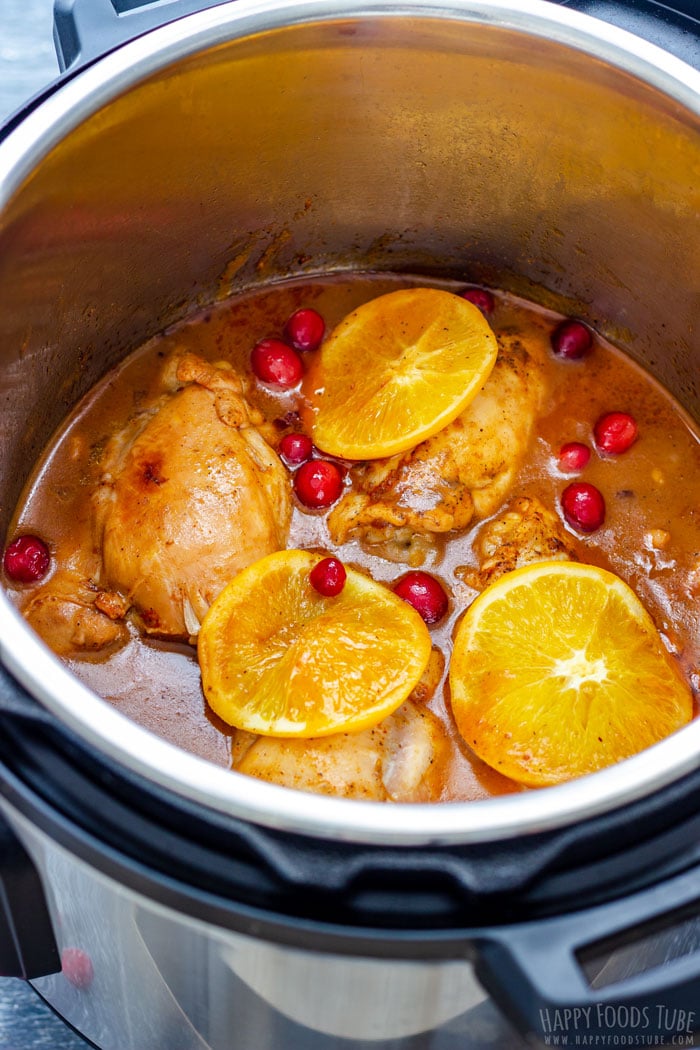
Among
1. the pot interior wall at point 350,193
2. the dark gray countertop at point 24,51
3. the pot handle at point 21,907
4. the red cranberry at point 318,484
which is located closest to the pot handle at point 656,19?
the pot interior wall at point 350,193

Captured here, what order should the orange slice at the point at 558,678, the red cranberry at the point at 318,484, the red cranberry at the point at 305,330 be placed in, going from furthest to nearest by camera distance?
the red cranberry at the point at 305,330
the red cranberry at the point at 318,484
the orange slice at the point at 558,678

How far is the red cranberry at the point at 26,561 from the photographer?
2.44m

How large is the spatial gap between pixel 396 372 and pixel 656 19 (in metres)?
0.99

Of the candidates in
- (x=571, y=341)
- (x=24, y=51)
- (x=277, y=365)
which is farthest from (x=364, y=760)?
(x=24, y=51)

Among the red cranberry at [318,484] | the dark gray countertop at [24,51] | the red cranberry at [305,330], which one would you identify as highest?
the dark gray countertop at [24,51]

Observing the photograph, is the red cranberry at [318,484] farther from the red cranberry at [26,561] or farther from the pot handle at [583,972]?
the pot handle at [583,972]

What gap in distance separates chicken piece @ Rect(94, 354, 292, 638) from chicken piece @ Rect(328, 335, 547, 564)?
21 cm

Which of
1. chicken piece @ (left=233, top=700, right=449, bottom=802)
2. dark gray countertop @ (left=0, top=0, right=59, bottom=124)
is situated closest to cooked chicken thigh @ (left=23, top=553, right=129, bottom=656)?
chicken piece @ (left=233, top=700, right=449, bottom=802)

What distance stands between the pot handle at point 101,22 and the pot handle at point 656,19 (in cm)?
86

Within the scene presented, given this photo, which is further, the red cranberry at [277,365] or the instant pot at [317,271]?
the red cranberry at [277,365]

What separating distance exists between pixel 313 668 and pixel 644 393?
4.74ft

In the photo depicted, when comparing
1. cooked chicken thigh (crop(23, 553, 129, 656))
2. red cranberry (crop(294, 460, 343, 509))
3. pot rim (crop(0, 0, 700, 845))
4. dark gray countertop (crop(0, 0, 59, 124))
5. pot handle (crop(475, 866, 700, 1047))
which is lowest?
cooked chicken thigh (crop(23, 553, 129, 656))

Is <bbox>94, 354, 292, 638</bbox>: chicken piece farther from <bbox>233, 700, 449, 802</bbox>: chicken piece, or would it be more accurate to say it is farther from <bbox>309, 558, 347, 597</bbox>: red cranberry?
<bbox>233, 700, 449, 802</bbox>: chicken piece

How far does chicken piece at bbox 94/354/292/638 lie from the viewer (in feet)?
7.57
